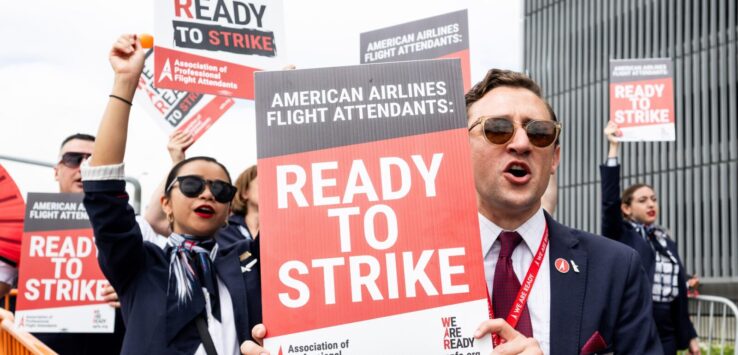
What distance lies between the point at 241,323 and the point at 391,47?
3.48 m

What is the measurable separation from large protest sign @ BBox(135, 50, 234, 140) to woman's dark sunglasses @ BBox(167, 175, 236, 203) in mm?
1776

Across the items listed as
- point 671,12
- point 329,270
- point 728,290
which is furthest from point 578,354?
point 671,12

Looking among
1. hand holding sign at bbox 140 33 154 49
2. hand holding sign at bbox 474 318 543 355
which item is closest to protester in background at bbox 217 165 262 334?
hand holding sign at bbox 140 33 154 49

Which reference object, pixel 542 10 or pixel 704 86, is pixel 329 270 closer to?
pixel 704 86

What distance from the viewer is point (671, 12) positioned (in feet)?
105

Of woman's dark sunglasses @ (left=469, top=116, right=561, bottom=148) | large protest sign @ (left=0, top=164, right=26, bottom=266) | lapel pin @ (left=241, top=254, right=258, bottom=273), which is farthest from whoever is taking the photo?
large protest sign @ (left=0, top=164, right=26, bottom=266)

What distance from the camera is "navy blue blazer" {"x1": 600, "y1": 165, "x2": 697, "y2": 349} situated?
19.2 feet

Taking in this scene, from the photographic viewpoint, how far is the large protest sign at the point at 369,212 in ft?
7.32

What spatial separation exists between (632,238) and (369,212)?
16.3 feet

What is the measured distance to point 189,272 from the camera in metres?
3.27

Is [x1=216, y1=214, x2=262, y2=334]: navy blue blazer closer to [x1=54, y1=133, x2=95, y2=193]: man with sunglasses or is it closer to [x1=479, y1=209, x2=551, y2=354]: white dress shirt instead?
[x1=479, y1=209, x2=551, y2=354]: white dress shirt

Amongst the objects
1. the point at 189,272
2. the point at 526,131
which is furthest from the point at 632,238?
the point at 526,131

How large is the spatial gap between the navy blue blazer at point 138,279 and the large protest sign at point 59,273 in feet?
5.20

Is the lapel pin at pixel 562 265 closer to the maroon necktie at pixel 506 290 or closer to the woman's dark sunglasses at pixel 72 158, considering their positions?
the maroon necktie at pixel 506 290
